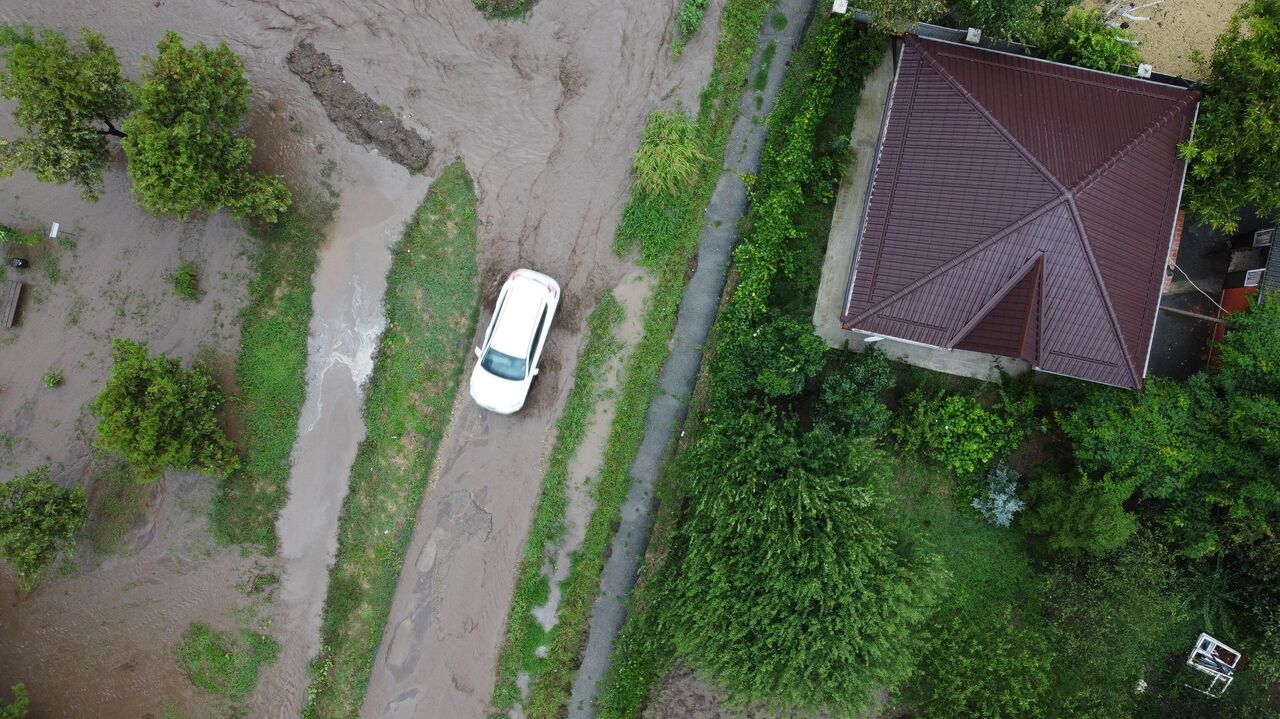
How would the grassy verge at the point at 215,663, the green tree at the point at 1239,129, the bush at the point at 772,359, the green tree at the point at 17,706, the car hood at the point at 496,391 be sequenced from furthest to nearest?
the grassy verge at the point at 215,663, the car hood at the point at 496,391, the green tree at the point at 17,706, the bush at the point at 772,359, the green tree at the point at 1239,129

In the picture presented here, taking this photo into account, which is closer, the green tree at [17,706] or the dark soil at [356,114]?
the green tree at [17,706]

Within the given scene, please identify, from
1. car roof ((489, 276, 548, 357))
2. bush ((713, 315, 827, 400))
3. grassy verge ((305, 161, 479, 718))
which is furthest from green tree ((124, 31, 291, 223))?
bush ((713, 315, 827, 400))

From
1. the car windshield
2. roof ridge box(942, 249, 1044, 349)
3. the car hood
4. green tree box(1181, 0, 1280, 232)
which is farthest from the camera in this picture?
the car hood

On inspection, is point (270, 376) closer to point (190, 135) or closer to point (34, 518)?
point (34, 518)

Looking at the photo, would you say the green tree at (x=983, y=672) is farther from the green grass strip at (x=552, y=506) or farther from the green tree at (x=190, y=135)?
the green tree at (x=190, y=135)

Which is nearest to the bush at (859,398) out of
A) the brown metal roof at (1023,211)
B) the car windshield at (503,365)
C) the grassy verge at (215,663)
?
the brown metal roof at (1023,211)

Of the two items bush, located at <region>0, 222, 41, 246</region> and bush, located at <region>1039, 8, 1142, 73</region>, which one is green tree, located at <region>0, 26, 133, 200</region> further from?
bush, located at <region>1039, 8, 1142, 73</region>
